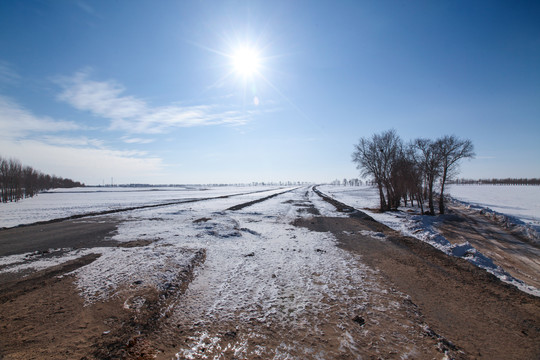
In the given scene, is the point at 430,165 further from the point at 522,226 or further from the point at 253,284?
the point at 253,284

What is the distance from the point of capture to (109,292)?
18.4 feet

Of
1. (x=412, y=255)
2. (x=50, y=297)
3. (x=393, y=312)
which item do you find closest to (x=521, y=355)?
(x=393, y=312)

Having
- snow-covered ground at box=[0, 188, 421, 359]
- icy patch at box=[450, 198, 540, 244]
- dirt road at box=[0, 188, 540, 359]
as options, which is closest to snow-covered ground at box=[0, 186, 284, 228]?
snow-covered ground at box=[0, 188, 421, 359]

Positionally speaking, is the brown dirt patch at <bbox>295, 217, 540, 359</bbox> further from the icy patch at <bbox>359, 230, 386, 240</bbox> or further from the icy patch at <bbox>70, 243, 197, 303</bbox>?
the icy patch at <bbox>70, 243, 197, 303</bbox>

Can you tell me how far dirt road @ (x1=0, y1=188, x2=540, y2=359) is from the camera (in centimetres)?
368

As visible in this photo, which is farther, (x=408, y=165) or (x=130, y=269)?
(x=408, y=165)

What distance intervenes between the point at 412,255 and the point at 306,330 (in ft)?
22.2

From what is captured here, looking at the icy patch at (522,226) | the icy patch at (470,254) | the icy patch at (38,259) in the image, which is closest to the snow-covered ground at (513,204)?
the icy patch at (522,226)

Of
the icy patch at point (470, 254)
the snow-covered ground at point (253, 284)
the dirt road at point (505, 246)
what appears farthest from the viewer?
the dirt road at point (505, 246)

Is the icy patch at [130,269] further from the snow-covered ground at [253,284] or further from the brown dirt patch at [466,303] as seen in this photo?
the brown dirt patch at [466,303]

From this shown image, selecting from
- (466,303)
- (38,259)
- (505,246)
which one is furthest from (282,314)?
(505,246)

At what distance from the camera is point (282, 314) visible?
4680 millimetres

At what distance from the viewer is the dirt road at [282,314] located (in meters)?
3.68

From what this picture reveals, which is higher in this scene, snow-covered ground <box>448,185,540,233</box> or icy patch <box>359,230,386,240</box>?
icy patch <box>359,230,386,240</box>
